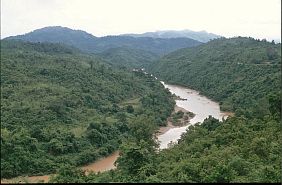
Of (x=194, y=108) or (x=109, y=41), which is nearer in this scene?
(x=194, y=108)

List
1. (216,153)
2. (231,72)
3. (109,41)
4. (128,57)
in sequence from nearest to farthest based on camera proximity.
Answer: (216,153) < (231,72) < (128,57) < (109,41)

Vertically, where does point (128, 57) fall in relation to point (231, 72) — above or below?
below

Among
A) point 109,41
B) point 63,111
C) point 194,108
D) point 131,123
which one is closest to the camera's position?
point 131,123

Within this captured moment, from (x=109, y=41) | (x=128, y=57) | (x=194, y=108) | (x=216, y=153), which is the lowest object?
(x=194, y=108)

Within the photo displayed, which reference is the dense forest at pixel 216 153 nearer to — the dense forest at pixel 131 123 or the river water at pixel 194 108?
the dense forest at pixel 131 123

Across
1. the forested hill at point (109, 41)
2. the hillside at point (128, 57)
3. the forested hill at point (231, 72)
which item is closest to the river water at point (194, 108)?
the forested hill at point (231, 72)

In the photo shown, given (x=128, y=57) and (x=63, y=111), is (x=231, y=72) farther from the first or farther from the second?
(x=128, y=57)

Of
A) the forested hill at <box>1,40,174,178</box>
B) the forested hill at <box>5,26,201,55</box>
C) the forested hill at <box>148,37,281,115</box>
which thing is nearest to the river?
the forested hill at <box>1,40,174,178</box>

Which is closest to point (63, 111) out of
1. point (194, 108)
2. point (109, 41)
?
point (194, 108)

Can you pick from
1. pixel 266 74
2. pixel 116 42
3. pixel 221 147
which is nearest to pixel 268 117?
pixel 221 147
